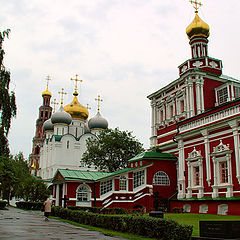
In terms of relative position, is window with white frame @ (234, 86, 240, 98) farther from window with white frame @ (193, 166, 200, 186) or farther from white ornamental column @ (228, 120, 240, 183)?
white ornamental column @ (228, 120, 240, 183)

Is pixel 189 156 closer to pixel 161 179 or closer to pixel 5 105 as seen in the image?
pixel 161 179

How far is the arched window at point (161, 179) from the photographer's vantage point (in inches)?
963

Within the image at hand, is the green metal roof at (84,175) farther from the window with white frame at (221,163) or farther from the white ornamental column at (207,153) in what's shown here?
the window with white frame at (221,163)

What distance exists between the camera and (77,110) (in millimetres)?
56750

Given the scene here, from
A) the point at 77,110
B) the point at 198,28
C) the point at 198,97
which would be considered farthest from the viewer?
the point at 77,110

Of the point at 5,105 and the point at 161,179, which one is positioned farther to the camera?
the point at 161,179

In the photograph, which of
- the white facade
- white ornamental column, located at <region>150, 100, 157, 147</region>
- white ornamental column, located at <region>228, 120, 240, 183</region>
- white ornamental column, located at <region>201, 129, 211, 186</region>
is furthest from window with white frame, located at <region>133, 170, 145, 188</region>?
the white facade

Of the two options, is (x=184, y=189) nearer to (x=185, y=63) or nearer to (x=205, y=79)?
(x=205, y=79)

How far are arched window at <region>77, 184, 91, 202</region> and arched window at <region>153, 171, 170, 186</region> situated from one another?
511cm

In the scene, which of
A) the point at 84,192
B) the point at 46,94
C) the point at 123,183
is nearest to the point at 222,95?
the point at 123,183

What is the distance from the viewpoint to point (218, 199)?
18578mm

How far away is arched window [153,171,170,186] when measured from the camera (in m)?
24.5

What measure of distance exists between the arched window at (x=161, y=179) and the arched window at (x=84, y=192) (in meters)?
5.11

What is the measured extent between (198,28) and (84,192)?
17.4m
